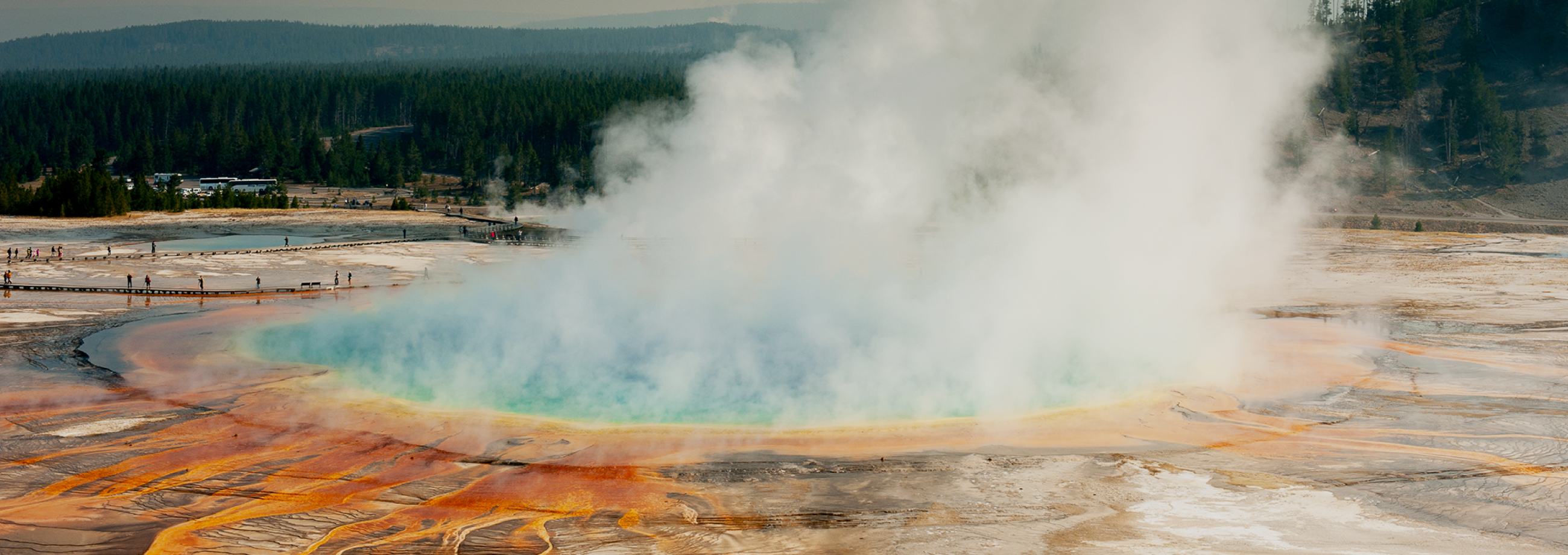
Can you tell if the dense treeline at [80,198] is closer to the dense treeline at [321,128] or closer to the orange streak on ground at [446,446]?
the dense treeline at [321,128]

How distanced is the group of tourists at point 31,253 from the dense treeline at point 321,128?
3383cm

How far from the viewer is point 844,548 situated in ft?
34.8

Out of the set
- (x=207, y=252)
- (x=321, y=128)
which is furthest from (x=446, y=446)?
(x=321, y=128)

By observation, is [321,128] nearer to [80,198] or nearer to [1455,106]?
[80,198]

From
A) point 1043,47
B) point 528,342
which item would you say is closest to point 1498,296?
point 1043,47

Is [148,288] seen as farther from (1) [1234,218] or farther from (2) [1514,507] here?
(2) [1514,507]

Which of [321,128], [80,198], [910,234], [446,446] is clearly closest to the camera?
[446,446]

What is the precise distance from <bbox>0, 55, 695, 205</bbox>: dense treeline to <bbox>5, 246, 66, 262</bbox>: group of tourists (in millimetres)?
33831

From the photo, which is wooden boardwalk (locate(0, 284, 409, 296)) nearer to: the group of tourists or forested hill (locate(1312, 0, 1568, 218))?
the group of tourists

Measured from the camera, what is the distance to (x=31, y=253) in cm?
4069

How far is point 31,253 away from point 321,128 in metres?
92.2

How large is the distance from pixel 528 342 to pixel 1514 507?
51.9 ft

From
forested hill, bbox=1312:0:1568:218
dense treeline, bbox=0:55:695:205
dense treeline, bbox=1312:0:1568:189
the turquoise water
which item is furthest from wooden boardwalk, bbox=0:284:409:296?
dense treeline, bbox=1312:0:1568:189

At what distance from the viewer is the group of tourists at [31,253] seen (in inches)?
1560
